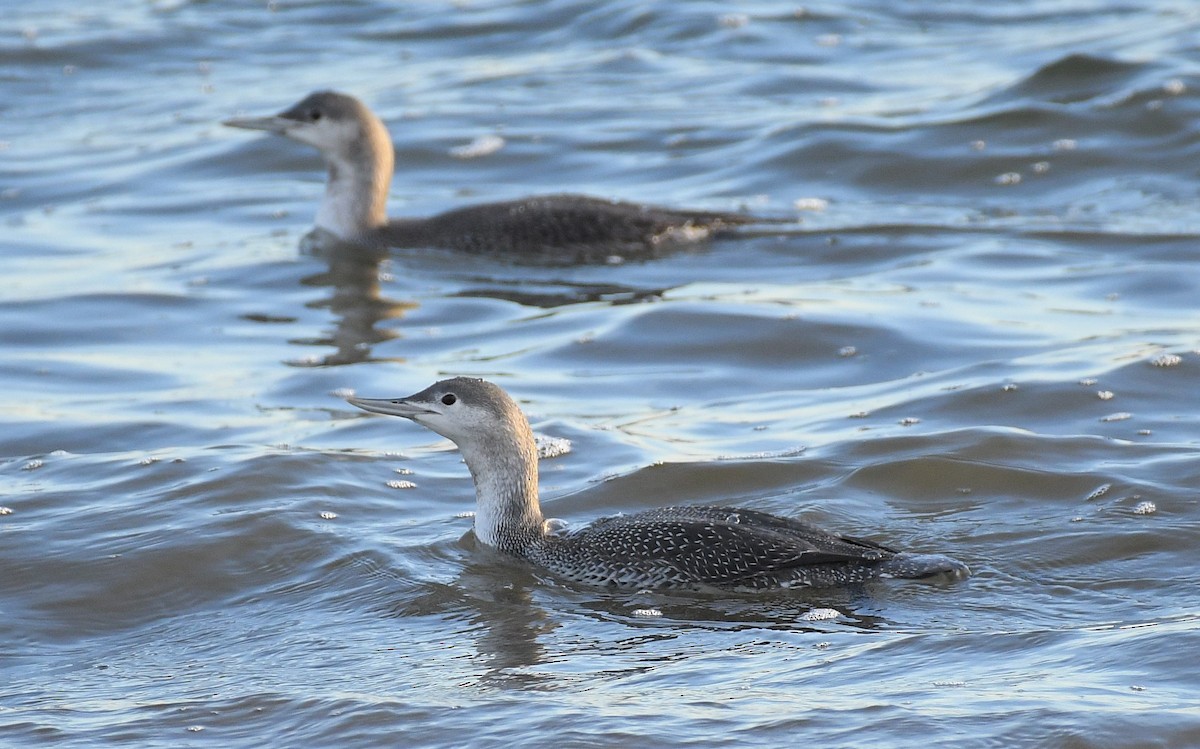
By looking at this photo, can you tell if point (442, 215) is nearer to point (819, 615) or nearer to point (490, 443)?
point (490, 443)

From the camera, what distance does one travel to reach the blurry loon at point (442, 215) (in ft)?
40.0

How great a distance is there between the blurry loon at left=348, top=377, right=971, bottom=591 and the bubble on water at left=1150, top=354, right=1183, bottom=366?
3.09m

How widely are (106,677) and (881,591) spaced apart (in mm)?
2611

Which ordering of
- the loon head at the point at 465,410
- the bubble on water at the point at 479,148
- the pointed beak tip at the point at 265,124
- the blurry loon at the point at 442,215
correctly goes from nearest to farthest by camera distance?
the loon head at the point at 465,410 → the blurry loon at the point at 442,215 → the pointed beak tip at the point at 265,124 → the bubble on water at the point at 479,148

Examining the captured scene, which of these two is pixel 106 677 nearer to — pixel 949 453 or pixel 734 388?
pixel 949 453

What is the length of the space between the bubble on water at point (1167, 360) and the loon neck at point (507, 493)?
3.60m

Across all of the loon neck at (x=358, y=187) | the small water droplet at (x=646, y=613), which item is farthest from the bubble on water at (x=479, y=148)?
the small water droplet at (x=646, y=613)

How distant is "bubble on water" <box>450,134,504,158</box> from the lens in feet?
52.1

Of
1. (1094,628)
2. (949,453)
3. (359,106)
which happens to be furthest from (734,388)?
(359,106)

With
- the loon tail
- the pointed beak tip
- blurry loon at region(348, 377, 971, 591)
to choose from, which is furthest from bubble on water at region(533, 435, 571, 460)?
the pointed beak tip

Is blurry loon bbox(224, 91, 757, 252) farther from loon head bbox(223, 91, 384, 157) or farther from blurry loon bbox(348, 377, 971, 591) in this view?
blurry loon bbox(348, 377, 971, 591)

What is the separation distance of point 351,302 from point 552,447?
3707 millimetres

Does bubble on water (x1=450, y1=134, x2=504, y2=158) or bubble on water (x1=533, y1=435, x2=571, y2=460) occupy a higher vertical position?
bubble on water (x1=450, y1=134, x2=504, y2=158)

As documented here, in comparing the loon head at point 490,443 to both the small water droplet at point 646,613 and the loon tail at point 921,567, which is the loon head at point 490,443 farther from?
the loon tail at point 921,567
